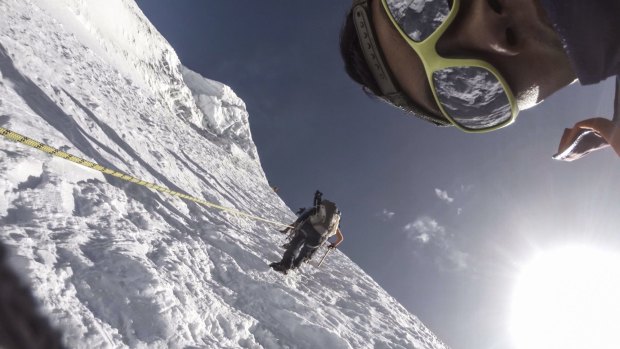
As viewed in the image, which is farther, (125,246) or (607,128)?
(125,246)

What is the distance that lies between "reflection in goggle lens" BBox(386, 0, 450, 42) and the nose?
5cm

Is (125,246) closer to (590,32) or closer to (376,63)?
(376,63)

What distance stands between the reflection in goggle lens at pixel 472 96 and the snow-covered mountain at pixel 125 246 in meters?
1.41

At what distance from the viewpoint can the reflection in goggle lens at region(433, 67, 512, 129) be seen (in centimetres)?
131

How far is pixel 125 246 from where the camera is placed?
3.55 metres

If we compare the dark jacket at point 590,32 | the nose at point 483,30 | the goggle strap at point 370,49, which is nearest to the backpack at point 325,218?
the goggle strap at point 370,49

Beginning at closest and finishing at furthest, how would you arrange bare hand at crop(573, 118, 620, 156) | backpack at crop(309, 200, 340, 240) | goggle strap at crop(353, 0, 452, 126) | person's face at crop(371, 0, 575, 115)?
person's face at crop(371, 0, 575, 115) → bare hand at crop(573, 118, 620, 156) → goggle strap at crop(353, 0, 452, 126) → backpack at crop(309, 200, 340, 240)

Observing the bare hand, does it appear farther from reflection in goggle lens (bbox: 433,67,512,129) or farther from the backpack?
the backpack

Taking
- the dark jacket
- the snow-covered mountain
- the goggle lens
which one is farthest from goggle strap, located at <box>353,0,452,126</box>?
the snow-covered mountain

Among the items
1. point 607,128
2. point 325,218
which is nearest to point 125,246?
point 607,128

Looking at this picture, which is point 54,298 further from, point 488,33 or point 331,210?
point 331,210

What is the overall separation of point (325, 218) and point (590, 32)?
6433 mm

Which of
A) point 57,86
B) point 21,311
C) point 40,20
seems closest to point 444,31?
point 21,311

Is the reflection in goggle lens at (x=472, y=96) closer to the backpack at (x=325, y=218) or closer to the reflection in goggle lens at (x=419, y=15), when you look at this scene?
the reflection in goggle lens at (x=419, y=15)
